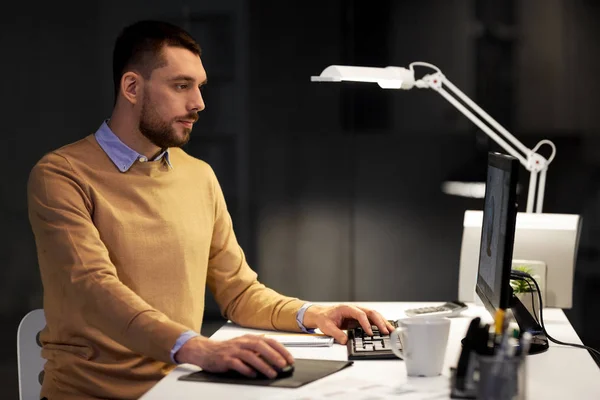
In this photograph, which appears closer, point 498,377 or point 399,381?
point 498,377

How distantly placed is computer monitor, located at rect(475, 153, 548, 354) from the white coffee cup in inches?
6.2

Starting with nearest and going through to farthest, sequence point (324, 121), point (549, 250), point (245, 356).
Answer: point (245, 356) → point (549, 250) → point (324, 121)

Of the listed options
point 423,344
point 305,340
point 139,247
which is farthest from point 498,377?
point 139,247

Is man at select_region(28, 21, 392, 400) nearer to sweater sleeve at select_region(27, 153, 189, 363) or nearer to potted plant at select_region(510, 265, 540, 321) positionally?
sweater sleeve at select_region(27, 153, 189, 363)

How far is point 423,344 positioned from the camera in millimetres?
1693

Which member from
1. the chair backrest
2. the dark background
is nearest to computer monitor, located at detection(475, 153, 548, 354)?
the chair backrest

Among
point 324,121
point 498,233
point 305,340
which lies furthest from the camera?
point 324,121

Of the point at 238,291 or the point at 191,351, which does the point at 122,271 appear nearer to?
the point at 238,291

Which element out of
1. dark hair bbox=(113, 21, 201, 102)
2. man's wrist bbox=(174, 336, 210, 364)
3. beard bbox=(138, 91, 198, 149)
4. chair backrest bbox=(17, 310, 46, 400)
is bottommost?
chair backrest bbox=(17, 310, 46, 400)

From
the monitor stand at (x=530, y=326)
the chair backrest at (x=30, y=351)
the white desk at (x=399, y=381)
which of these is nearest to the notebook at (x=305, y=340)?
the white desk at (x=399, y=381)

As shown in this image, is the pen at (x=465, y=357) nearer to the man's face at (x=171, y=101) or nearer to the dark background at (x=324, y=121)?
the man's face at (x=171, y=101)

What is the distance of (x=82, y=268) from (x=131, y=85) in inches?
24.1

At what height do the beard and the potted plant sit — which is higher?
the beard

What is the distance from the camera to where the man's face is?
232 centimetres
